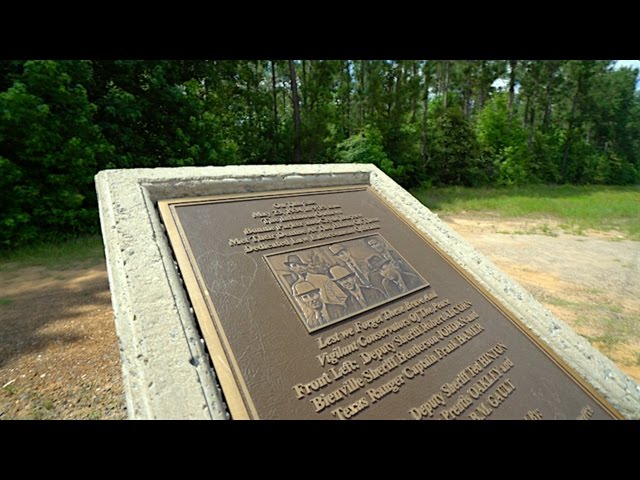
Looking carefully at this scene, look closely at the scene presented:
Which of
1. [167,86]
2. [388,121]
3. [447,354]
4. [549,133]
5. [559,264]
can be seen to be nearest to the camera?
[447,354]

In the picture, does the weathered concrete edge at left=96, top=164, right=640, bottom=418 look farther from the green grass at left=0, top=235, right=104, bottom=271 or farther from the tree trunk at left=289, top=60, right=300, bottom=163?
the tree trunk at left=289, top=60, right=300, bottom=163

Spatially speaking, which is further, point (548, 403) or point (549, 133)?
point (549, 133)

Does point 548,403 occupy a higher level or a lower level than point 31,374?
higher

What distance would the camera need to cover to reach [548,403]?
5.76ft

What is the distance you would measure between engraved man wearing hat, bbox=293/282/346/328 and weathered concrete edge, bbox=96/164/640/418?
531 millimetres

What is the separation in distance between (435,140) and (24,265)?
17.2 m

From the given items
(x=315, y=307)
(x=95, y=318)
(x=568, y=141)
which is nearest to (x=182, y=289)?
(x=315, y=307)

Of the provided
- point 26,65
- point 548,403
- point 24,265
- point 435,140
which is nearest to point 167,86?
point 26,65

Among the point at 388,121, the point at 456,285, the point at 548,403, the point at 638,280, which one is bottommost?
the point at 638,280

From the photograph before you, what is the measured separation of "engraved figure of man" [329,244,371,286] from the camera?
206cm

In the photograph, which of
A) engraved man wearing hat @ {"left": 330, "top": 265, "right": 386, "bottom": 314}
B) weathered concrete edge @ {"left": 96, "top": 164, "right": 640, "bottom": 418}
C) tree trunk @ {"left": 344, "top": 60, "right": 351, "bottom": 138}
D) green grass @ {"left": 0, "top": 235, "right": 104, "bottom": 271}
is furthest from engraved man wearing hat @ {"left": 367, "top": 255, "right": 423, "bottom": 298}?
tree trunk @ {"left": 344, "top": 60, "right": 351, "bottom": 138}

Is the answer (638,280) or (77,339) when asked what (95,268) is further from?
(638,280)

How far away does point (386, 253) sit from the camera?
2355 millimetres

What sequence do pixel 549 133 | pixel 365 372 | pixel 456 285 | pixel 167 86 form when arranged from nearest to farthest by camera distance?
pixel 365 372
pixel 456 285
pixel 167 86
pixel 549 133
